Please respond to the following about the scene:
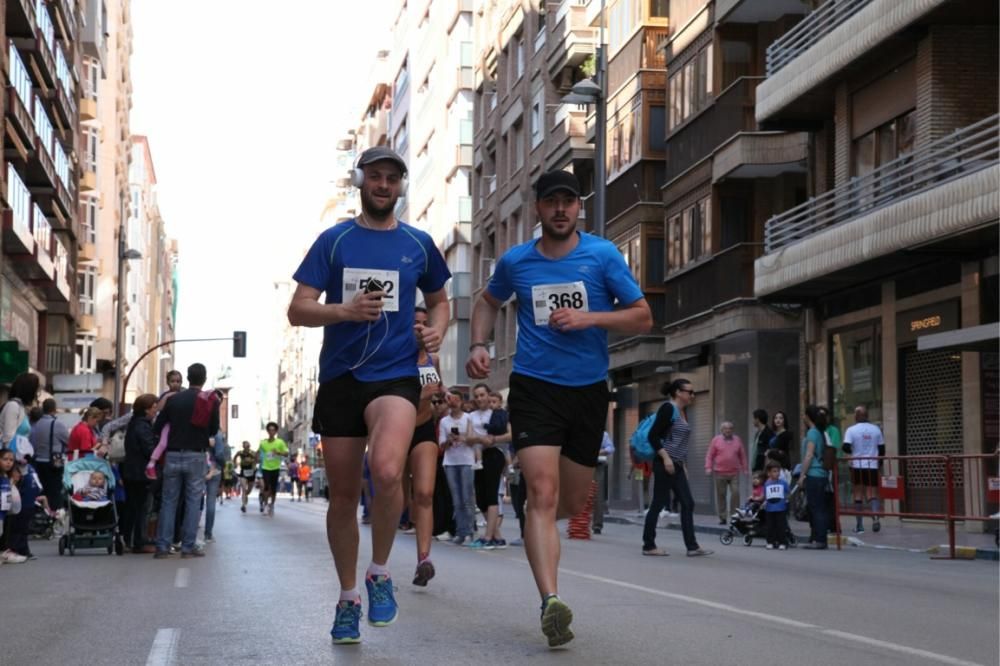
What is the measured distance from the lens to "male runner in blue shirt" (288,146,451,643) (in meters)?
8.11

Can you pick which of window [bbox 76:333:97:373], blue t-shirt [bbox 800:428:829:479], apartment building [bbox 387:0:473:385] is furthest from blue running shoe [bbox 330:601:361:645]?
window [bbox 76:333:97:373]

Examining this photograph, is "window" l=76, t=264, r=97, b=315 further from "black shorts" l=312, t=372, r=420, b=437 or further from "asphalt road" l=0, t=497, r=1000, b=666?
"black shorts" l=312, t=372, r=420, b=437

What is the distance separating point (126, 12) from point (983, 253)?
76.5 meters

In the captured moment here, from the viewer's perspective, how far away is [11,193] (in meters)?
42.8

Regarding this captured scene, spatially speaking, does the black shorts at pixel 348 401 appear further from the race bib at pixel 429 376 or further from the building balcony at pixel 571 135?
the building balcony at pixel 571 135

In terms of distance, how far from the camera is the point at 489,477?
1994cm

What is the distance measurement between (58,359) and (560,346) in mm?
51777

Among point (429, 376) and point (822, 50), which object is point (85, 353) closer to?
point (822, 50)

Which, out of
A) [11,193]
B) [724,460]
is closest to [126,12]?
[11,193]

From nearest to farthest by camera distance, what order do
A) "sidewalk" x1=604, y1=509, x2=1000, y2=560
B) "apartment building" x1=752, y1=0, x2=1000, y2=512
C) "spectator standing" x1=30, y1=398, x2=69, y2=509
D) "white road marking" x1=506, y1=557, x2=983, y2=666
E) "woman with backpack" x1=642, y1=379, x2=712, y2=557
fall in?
1. "white road marking" x1=506, y1=557, x2=983, y2=666
2. "woman with backpack" x1=642, y1=379, x2=712, y2=557
3. "sidewalk" x1=604, y1=509, x2=1000, y2=560
4. "spectator standing" x1=30, y1=398, x2=69, y2=509
5. "apartment building" x1=752, y1=0, x2=1000, y2=512

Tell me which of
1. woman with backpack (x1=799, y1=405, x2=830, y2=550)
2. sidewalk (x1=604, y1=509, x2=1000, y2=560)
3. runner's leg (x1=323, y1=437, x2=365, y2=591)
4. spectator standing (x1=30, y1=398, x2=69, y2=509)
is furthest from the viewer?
spectator standing (x1=30, y1=398, x2=69, y2=509)

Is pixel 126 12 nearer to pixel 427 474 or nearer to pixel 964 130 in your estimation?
pixel 964 130

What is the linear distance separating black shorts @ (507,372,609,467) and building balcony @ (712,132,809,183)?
1012 inches

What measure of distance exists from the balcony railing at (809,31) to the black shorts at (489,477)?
1210 centimetres
